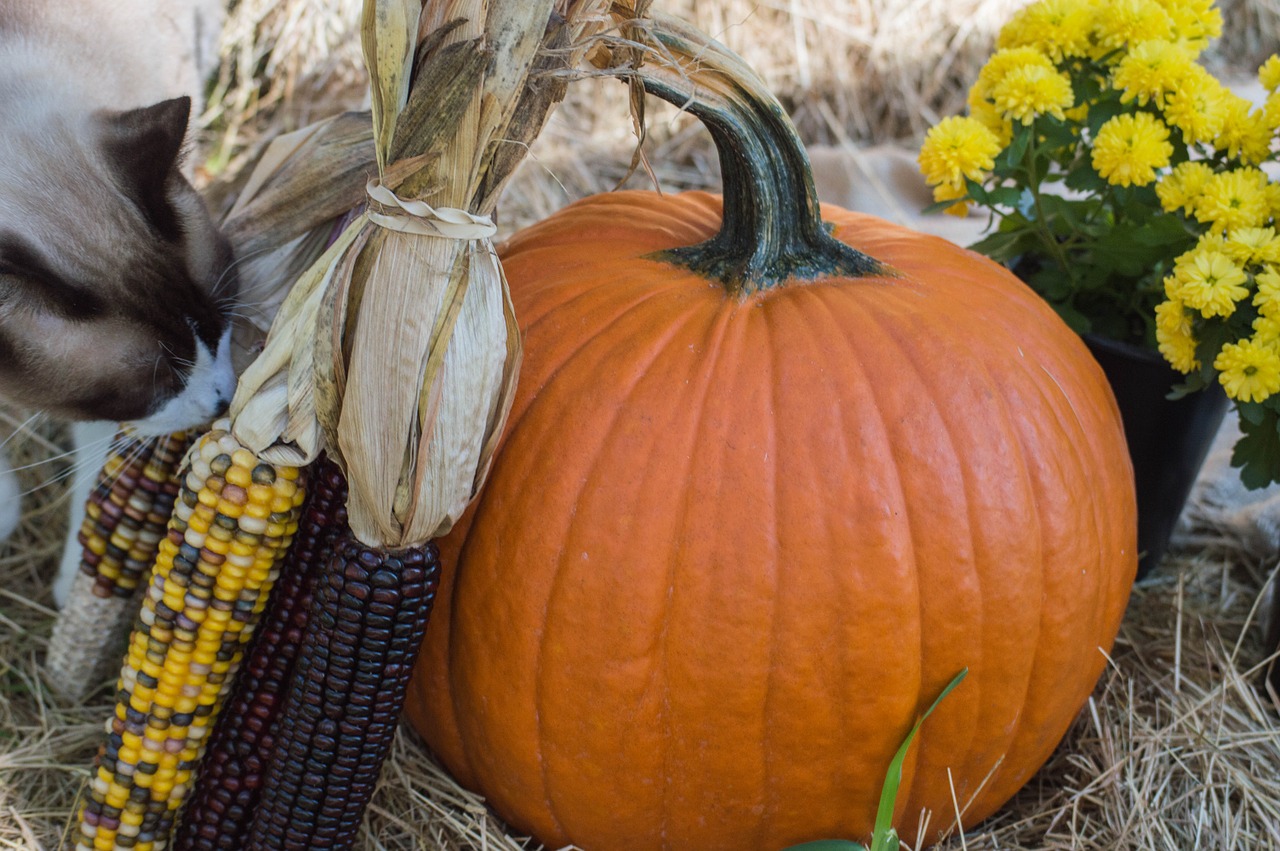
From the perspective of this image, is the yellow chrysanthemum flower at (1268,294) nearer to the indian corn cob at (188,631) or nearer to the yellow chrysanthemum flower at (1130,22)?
the yellow chrysanthemum flower at (1130,22)

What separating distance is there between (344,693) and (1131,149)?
1.20 meters

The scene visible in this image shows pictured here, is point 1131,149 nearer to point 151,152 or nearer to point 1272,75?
point 1272,75

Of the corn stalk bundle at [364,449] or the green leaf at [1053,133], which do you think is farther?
the green leaf at [1053,133]

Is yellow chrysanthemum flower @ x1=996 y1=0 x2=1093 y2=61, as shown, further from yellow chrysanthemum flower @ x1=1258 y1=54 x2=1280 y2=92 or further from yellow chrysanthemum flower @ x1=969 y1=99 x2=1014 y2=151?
yellow chrysanthemum flower @ x1=1258 y1=54 x2=1280 y2=92

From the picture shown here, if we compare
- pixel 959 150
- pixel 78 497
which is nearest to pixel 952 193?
pixel 959 150

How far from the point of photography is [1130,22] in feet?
4.76

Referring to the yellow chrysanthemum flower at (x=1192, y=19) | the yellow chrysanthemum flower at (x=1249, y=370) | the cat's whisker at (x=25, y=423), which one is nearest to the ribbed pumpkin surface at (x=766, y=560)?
the yellow chrysanthemum flower at (x=1249, y=370)

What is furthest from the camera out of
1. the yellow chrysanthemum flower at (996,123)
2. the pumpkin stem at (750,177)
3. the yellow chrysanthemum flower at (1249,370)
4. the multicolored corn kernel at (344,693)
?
the yellow chrysanthemum flower at (996,123)

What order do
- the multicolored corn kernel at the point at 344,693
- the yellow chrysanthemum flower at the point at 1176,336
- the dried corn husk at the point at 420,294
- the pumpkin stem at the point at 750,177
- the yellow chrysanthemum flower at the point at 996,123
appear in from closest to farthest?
the dried corn husk at the point at 420,294 → the multicolored corn kernel at the point at 344,693 → the pumpkin stem at the point at 750,177 → the yellow chrysanthemum flower at the point at 1176,336 → the yellow chrysanthemum flower at the point at 996,123

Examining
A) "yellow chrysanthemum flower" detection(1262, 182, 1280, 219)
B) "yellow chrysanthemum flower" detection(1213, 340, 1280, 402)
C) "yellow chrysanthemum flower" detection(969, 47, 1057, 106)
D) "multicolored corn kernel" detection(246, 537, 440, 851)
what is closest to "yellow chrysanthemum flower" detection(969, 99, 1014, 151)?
"yellow chrysanthemum flower" detection(969, 47, 1057, 106)

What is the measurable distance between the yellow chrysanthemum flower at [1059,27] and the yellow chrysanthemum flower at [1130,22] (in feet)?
0.07

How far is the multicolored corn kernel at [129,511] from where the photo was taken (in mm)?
1370

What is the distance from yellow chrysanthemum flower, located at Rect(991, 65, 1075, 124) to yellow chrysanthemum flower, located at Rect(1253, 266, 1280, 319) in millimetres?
353

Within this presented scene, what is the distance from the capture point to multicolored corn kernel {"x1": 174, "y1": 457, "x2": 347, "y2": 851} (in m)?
1.15
